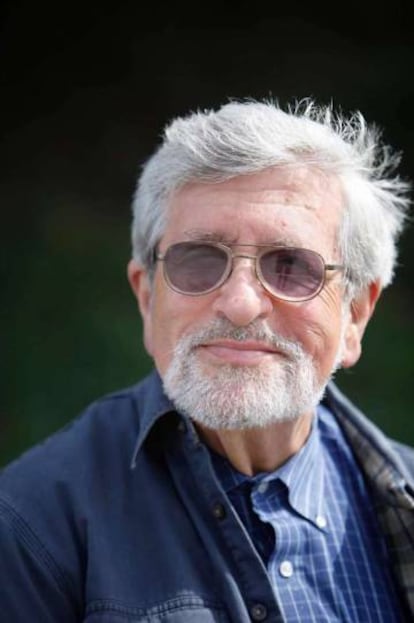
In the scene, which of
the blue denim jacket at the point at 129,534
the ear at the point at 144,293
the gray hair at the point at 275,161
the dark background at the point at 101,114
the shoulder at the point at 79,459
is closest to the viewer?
the blue denim jacket at the point at 129,534

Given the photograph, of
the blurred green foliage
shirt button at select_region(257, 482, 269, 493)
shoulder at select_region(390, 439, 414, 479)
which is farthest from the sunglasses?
the blurred green foliage

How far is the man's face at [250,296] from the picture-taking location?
2014 millimetres

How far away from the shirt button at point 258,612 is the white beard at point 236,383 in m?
0.40

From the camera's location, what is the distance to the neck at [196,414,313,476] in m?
2.14

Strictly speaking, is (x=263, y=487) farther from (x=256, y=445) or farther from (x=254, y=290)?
(x=254, y=290)

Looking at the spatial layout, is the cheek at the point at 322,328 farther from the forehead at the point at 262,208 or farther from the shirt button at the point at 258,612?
the shirt button at the point at 258,612

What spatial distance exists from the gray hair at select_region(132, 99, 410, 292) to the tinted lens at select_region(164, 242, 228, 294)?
116 millimetres

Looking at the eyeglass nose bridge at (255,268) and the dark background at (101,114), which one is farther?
the dark background at (101,114)

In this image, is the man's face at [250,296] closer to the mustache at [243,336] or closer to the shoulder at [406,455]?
the mustache at [243,336]

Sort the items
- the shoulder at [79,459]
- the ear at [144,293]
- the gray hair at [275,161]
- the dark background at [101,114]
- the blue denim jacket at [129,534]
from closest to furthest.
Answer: the blue denim jacket at [129,534]
the shoulder at [79,459]
the gray hair at [275,161]
the ear at [144,293]
the dark background at [101,114]

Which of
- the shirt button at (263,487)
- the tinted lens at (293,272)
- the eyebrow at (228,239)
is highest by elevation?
the eyebrow at (228,239)

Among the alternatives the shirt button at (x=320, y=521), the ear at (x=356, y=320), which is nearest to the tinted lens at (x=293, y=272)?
the ear at (x=356, y=320)

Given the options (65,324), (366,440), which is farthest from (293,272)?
(65,324)

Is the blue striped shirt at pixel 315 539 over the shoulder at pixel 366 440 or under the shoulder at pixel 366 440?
under
